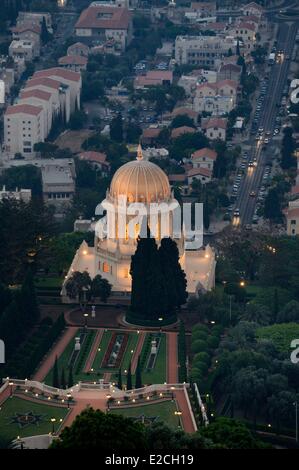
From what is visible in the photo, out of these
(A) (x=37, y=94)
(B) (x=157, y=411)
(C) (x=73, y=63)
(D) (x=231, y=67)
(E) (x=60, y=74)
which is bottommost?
(C) (x=73, y=63)

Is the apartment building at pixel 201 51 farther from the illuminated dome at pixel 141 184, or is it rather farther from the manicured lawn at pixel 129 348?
the manicured lawn at pixel 129 348

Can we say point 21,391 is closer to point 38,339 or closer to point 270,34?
point 38,339

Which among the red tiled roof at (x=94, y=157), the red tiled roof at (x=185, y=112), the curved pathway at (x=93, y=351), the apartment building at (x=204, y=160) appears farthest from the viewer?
the red tiled roof at (x=185, y=112)

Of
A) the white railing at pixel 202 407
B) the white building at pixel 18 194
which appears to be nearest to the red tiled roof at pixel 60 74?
the white building at pixel 18 194

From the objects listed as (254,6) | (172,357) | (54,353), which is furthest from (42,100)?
(172,357)

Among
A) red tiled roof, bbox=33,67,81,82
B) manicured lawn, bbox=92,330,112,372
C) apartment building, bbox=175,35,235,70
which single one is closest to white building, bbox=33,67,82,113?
red tiled roof, bbox=33,67,81,82

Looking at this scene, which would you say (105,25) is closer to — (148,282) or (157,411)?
(148,282)
